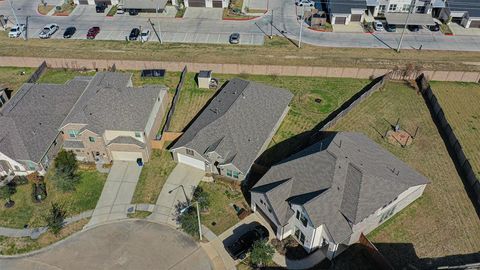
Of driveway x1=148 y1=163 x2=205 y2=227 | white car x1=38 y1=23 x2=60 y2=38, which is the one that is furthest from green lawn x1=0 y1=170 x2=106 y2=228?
white car x1=38 y1=23 x2=60 y2=38

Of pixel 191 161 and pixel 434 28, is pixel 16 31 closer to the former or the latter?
pixel 191 161

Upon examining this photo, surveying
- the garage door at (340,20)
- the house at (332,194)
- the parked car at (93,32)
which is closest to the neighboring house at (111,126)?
the house at (332,194)

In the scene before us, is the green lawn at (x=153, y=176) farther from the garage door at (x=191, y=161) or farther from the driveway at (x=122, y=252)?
the driveway at (x=122, y=252)

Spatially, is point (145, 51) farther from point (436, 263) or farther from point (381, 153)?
point (436, 263)

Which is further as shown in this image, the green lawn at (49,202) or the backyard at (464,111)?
the backyard at (464,111)

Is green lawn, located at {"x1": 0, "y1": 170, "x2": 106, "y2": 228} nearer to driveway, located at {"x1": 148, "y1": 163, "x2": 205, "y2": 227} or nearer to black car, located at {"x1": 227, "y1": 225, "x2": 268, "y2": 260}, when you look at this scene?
driveway, located at {"x1": 148, "y1": 163, "x2": 205, "y2": 227}

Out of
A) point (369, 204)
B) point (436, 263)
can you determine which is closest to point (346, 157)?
point (369, 204)
